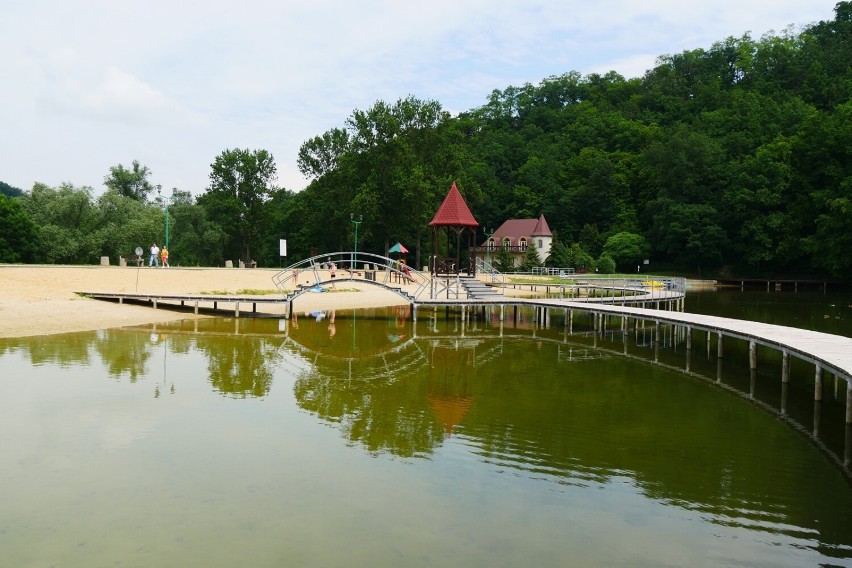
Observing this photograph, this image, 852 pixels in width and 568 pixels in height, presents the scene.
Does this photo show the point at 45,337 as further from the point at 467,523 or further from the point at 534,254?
the point at 534,254

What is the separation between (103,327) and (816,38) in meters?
111

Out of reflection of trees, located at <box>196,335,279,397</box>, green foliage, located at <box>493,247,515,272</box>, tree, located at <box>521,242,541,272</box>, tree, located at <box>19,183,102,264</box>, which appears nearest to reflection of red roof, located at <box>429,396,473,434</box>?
reflection of trees, located at <box>196,335,279,397</box>

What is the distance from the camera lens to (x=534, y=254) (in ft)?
232

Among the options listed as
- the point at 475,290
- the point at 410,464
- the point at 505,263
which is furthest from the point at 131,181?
the point at 410,464

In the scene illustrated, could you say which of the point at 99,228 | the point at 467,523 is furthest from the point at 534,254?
the point at 467,523

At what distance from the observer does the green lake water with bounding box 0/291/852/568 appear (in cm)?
729

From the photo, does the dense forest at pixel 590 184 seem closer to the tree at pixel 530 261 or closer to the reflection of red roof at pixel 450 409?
the tree at pixel 530 261

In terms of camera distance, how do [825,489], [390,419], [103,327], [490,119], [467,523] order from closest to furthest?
[467,523]
[825,489]
[390,419]
[103,327]
[490,119]

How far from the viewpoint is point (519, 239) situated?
8131 cm

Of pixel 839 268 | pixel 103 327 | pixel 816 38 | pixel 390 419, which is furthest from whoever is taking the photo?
pixel 816 38

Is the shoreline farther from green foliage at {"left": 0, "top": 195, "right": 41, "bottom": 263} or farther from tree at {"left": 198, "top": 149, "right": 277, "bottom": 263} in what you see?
tree at {"left": 198, "top": 149, "right": 277, "bottom": 263}

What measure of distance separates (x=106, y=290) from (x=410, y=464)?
28.7m

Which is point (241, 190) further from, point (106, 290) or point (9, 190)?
point (9, 190)

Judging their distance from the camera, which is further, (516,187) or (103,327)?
(516,187)
